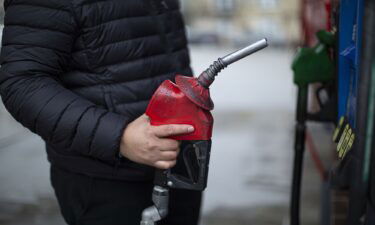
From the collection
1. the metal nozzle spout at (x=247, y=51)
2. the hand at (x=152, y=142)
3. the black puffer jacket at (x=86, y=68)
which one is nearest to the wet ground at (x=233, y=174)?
the black puffer jacket at (x=86, y=68)

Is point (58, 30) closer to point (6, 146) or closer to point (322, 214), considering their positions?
point (322, 214)

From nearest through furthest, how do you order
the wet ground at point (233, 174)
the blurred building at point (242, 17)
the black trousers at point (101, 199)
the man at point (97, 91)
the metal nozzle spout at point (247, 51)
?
1. the metal nozzle spout at point (247, 51)
2. the man at point (97, 91)
3. the black trousers at point (101, 199)
4. the wet ground at point (233, 174)
5. the blurred building at point (242, 17)

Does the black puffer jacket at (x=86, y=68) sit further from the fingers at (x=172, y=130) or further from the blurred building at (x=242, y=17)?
the blurred building at (x=242, y=17)

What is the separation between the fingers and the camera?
1.34m

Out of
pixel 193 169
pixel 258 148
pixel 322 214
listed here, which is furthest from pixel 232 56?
pixel 258 148

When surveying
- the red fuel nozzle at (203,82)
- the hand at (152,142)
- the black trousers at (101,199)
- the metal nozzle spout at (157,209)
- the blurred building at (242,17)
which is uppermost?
the red fuel nozzle at (203,82)

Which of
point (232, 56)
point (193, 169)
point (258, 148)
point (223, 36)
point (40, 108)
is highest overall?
point (232, 56)

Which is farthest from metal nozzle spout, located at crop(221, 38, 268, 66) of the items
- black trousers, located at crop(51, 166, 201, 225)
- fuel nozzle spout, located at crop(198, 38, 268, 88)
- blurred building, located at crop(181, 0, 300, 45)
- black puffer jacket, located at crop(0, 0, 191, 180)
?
blurred building, located at crop(181, 0, 300, 45)

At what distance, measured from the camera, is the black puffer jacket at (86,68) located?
1446 millimetres

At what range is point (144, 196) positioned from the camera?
5.82 feet

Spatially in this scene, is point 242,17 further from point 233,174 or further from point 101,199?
point 101,199

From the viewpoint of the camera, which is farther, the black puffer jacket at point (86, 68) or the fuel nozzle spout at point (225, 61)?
the black puffer jacket at point (86, 68)

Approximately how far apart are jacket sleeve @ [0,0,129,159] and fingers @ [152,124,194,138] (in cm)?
13

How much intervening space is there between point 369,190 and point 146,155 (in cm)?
53
